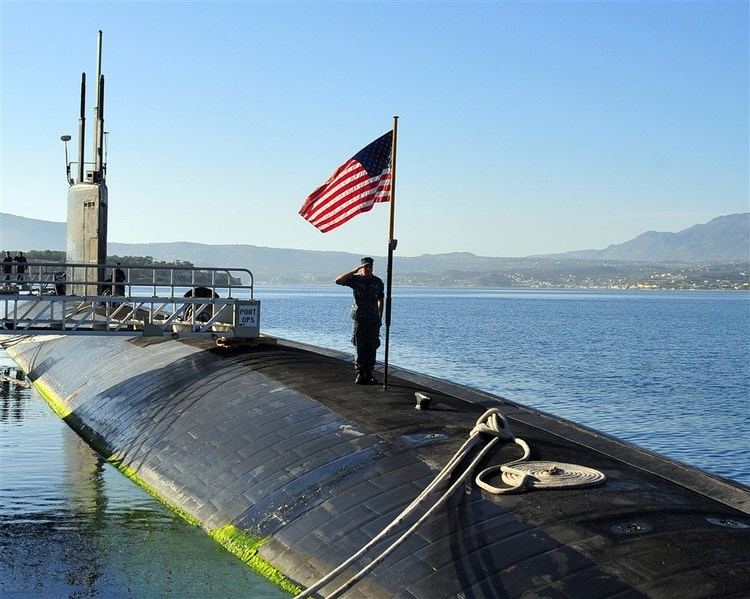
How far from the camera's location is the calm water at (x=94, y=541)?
10.4 m

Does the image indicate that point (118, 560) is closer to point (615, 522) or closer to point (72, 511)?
point (72, 511)

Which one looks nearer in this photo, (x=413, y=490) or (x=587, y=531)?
(x=587, y=531)

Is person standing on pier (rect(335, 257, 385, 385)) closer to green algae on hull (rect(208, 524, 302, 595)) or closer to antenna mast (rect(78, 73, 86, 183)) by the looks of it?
green algae on hull (rect(208, 524, 302, 595))

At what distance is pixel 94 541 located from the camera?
12.4m

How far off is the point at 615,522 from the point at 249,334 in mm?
12381

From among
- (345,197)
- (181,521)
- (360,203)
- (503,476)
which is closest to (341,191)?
(345,197)

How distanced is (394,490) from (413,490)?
26 centimetres

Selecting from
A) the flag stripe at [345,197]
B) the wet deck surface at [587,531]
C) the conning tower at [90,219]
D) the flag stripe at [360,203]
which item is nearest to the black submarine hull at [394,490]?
the wet deck surface at [587,531]

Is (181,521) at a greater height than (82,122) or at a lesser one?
lesser

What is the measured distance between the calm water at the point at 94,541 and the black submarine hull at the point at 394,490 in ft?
1.02

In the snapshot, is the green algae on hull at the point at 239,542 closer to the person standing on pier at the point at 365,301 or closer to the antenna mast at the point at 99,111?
the person standing on pier at the point at 365,301

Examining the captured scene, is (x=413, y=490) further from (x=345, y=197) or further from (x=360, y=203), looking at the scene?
(x=345, y=197)

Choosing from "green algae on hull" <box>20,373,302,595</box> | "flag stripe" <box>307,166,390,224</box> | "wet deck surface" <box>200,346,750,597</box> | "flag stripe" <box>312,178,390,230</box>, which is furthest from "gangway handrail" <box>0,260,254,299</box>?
"wet deck surface" <box>200,346,750,597</box>

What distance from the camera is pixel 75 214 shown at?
28.3 metres
